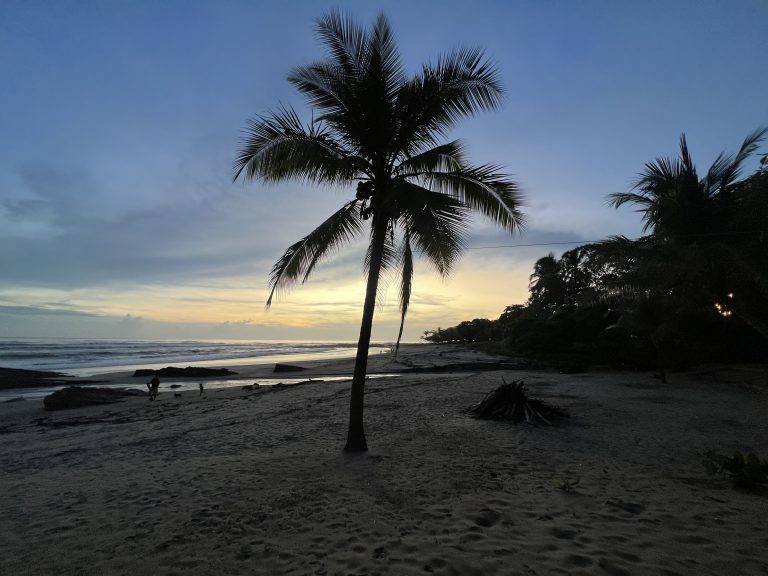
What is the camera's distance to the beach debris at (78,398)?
50.1ft

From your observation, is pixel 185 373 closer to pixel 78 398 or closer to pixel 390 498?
pixel 78 398

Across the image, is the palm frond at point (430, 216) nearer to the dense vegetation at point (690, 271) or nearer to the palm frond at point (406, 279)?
the palm frond at point (406, 279)

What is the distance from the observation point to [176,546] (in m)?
4.25

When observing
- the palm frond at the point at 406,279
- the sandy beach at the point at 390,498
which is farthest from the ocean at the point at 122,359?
the palm frond at the point at 406,279

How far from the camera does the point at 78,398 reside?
52.2ft

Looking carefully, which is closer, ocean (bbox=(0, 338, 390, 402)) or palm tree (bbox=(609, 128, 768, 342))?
palm tree (bbox=(609, 128, 768, 342))

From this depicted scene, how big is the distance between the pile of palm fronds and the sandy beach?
435 mm

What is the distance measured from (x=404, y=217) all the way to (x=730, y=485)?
20.2 ft

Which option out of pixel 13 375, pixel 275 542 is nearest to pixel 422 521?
pixel 275 542

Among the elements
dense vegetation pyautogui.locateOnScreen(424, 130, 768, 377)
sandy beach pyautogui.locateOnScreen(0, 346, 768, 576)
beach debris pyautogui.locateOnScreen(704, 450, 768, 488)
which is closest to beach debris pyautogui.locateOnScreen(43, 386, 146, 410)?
sandy beach pyautogui.locateOnScreen(0, 346, 768, 576)

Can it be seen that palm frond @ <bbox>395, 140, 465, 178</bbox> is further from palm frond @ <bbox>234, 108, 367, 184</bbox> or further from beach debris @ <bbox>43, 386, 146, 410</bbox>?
beach debris @ <bbox>43, 386, 146, 410</bbox>

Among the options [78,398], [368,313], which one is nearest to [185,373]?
[78,398]

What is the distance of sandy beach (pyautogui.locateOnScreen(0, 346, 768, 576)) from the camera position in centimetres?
391

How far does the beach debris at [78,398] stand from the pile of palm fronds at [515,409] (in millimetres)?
14855
